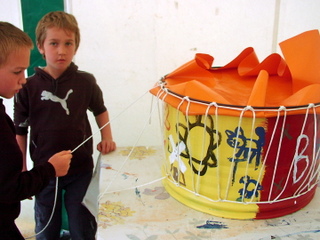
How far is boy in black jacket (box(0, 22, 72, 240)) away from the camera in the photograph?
23.4 inches

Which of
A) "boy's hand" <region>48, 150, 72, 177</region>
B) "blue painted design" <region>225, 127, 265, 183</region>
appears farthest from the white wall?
"blue painted design" <region>225, 127, 265, 183</region>

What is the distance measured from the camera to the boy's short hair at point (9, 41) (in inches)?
24.0

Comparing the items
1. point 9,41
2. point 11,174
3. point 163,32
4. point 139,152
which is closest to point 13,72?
point 9,41

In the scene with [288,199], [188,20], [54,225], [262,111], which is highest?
[188,20]

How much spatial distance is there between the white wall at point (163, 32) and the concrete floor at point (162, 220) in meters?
0.52

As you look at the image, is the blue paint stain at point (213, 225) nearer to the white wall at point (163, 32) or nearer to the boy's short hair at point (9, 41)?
the boy's short hair at point (9, 41)

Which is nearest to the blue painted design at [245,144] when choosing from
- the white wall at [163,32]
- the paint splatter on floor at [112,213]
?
the paint splatter on floor at [112,213]

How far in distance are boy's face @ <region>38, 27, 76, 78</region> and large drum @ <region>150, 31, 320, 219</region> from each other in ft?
1.04

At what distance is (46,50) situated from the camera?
88cm

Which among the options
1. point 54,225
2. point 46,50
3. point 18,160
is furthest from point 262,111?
point 54,225

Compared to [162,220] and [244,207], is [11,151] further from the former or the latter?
[244,207]

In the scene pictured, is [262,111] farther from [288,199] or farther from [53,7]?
[53,7]

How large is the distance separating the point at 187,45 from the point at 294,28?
0.38m

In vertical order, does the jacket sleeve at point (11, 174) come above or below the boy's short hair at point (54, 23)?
below
